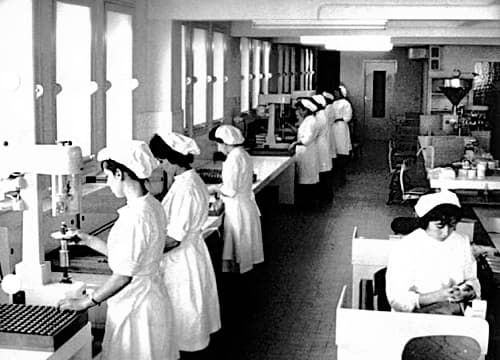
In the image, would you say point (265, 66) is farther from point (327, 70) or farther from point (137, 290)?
point (137, 290)

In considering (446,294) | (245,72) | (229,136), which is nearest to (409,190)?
(245,72)

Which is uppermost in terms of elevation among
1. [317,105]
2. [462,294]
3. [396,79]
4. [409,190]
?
[396,79]

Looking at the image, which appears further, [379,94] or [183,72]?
[379,94]

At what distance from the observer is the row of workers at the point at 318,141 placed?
11.2 meters


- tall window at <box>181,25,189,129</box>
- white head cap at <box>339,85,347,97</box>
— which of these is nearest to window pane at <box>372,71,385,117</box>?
white head cap at <box>339,85,347,97</box>

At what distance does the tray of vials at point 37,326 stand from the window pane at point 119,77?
3.51 m

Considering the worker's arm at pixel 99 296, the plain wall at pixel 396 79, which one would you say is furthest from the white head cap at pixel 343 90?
the worker's arm at pixel 99 296

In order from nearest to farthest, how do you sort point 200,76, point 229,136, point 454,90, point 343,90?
point 229,136 < point 200,76 < point 454,90 < point 343,90

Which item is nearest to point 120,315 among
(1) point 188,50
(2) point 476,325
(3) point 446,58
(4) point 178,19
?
(2) point 476,325

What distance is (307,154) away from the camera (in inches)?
444

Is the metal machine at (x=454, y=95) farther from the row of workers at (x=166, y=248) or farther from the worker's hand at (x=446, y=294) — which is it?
the worker's hand at (x=446, y=294)

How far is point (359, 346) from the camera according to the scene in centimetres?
385

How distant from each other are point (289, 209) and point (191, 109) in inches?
105

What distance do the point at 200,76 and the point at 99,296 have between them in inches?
234
